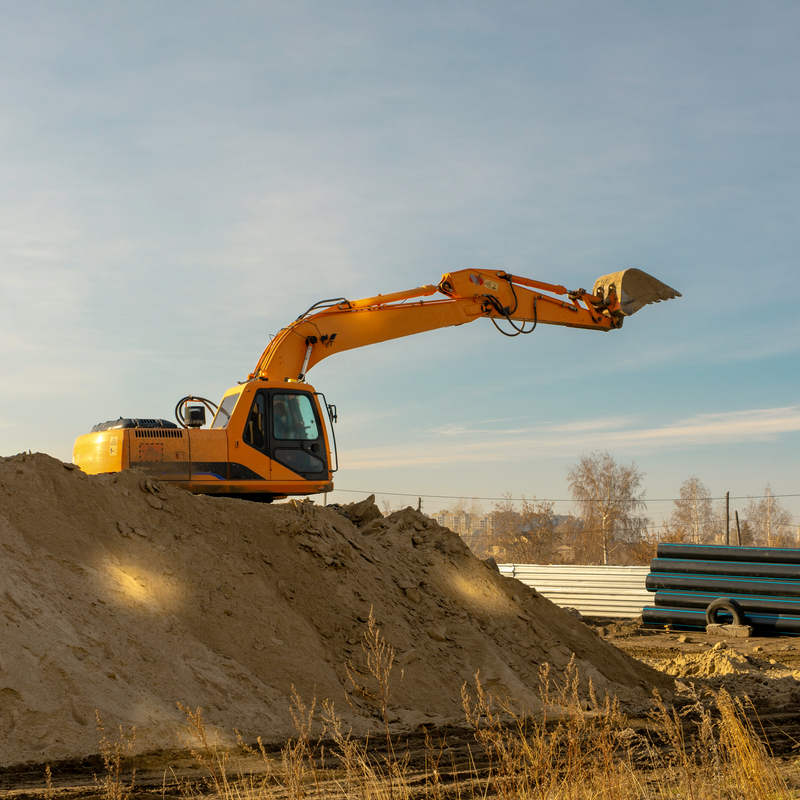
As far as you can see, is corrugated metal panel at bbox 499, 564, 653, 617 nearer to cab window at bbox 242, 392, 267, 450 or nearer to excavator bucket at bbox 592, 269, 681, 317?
excavator bucket at bbox 592, 269, 681, 317

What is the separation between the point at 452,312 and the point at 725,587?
7794 mm

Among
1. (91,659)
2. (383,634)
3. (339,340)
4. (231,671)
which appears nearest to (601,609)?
(339,340)

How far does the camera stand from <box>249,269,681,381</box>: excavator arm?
38.8ft

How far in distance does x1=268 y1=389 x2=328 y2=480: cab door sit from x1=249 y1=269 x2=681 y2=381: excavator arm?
76cm

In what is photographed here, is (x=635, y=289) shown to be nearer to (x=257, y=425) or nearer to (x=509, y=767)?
(x=257, y=425)

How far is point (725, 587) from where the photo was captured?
47.9 ft

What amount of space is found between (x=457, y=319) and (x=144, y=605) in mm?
7446

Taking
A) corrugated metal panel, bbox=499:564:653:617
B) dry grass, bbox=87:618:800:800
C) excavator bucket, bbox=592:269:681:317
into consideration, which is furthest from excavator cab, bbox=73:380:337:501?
corrugated metal panel, bbox=499:564:653:617

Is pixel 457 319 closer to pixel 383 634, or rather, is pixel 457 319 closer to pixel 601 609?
pixel 383 634

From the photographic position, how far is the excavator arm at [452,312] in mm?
11836

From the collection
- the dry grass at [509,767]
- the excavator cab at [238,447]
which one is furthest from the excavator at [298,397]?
the dry grass at [509,767]

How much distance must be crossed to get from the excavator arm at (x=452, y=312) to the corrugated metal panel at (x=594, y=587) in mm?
6476

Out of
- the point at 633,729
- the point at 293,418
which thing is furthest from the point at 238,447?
the point at 633,729

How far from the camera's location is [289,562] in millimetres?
8445
